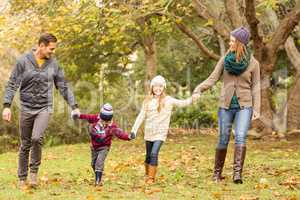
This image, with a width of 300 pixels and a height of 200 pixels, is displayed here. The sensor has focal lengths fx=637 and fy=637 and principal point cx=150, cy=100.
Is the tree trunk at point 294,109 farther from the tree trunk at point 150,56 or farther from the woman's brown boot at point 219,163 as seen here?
the woman's brown boot at point 219,163

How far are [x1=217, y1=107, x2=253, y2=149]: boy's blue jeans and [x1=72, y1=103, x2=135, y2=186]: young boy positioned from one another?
135 cm

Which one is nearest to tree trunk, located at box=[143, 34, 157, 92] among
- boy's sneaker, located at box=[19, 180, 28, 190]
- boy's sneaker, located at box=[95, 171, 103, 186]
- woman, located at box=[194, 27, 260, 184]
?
woman, located at box=[194, 27, 260, 184]

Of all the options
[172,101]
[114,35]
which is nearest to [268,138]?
[114,35]

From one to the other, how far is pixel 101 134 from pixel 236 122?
193 cm

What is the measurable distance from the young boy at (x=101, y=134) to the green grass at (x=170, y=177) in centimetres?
31

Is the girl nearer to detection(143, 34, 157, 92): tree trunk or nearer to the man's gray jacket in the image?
the man's gray jacket

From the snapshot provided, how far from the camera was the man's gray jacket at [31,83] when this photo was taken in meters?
8.39

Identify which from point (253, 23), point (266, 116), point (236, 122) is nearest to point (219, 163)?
point (236, 122)

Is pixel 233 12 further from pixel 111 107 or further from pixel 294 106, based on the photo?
pixel 111 107

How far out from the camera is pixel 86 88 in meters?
24.0

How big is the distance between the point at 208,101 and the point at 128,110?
16.4 feet

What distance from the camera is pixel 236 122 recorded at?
29.8 ft

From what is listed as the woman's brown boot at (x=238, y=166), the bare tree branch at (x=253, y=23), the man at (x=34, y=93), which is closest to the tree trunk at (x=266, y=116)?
the bare tree branch at (x=253, y=23)

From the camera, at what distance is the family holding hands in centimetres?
843
